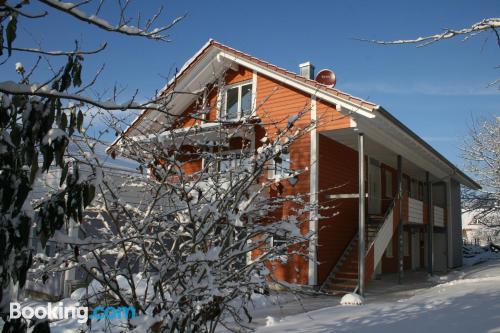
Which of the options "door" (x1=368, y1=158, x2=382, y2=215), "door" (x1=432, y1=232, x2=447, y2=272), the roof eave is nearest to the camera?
the roof eave

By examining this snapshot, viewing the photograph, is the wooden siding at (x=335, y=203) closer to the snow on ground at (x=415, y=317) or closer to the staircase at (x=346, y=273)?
the staircase at (x=346, y=273)

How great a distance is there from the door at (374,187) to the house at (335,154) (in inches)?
1.5

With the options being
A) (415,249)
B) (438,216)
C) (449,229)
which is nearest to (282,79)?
(438,216)

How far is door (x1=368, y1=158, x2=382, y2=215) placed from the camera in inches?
640

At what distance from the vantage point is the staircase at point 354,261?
38.3 feet

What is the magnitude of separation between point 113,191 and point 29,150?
134cm

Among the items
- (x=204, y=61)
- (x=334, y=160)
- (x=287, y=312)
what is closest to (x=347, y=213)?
(x=334, y=160)

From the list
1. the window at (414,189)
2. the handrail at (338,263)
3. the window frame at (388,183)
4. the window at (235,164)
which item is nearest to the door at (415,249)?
the window at (414,189)

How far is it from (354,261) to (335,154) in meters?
3.30

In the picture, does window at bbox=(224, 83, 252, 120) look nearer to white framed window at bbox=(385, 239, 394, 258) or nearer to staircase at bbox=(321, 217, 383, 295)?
staircase at bbox=(321, 217, 383, 295)

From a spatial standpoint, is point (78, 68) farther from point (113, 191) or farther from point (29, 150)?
point (113, 191)

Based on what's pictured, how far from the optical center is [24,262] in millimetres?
2566

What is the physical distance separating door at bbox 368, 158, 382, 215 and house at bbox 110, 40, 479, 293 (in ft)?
0.12

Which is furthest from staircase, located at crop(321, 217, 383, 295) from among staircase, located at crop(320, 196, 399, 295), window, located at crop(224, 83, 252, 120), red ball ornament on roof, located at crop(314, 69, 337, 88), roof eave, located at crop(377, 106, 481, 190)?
window, located at crop(224, 83, 252, 120)
